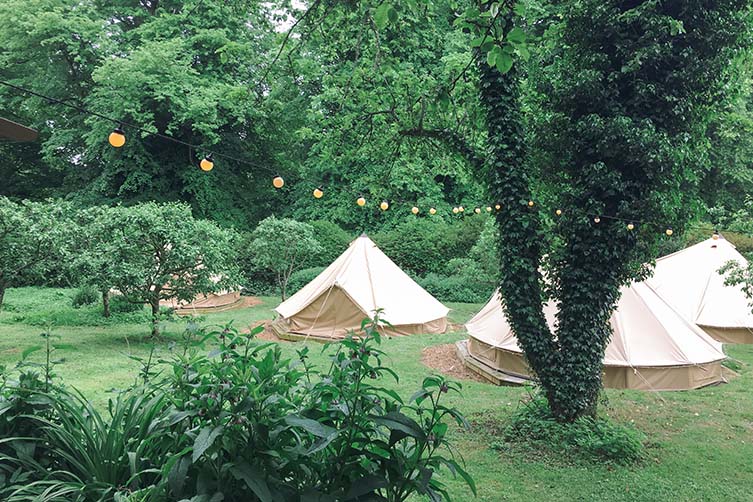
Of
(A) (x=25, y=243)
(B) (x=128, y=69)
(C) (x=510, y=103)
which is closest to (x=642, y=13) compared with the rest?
(C) (x=510, y=103)

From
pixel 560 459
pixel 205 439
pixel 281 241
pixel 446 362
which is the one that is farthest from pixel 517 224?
pixel 281 241

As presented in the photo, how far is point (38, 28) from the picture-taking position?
16.5m

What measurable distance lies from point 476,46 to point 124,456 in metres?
2.76

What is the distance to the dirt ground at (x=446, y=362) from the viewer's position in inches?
337

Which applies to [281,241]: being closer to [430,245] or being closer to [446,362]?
[430,245]

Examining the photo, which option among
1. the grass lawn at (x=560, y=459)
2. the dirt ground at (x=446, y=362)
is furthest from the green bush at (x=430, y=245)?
the dirt ground at (x=446, y=362)

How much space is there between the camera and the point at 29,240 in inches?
341

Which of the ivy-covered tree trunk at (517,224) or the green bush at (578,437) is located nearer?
the green bush at (578,437)

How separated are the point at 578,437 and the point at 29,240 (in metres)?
8.92

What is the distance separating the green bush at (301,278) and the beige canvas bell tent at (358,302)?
522cm

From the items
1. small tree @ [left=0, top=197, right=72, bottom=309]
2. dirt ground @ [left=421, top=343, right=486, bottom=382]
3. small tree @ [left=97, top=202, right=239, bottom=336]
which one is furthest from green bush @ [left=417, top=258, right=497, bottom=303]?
small tree @ [left=0, top=197, right=72, bottom=309]

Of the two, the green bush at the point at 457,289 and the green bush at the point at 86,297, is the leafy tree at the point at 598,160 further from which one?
the green bush at the point at 86,297

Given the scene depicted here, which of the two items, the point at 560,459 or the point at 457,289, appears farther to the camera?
the point at 457,289

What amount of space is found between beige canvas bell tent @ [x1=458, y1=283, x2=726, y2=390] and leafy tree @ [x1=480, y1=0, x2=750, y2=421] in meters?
2.24
